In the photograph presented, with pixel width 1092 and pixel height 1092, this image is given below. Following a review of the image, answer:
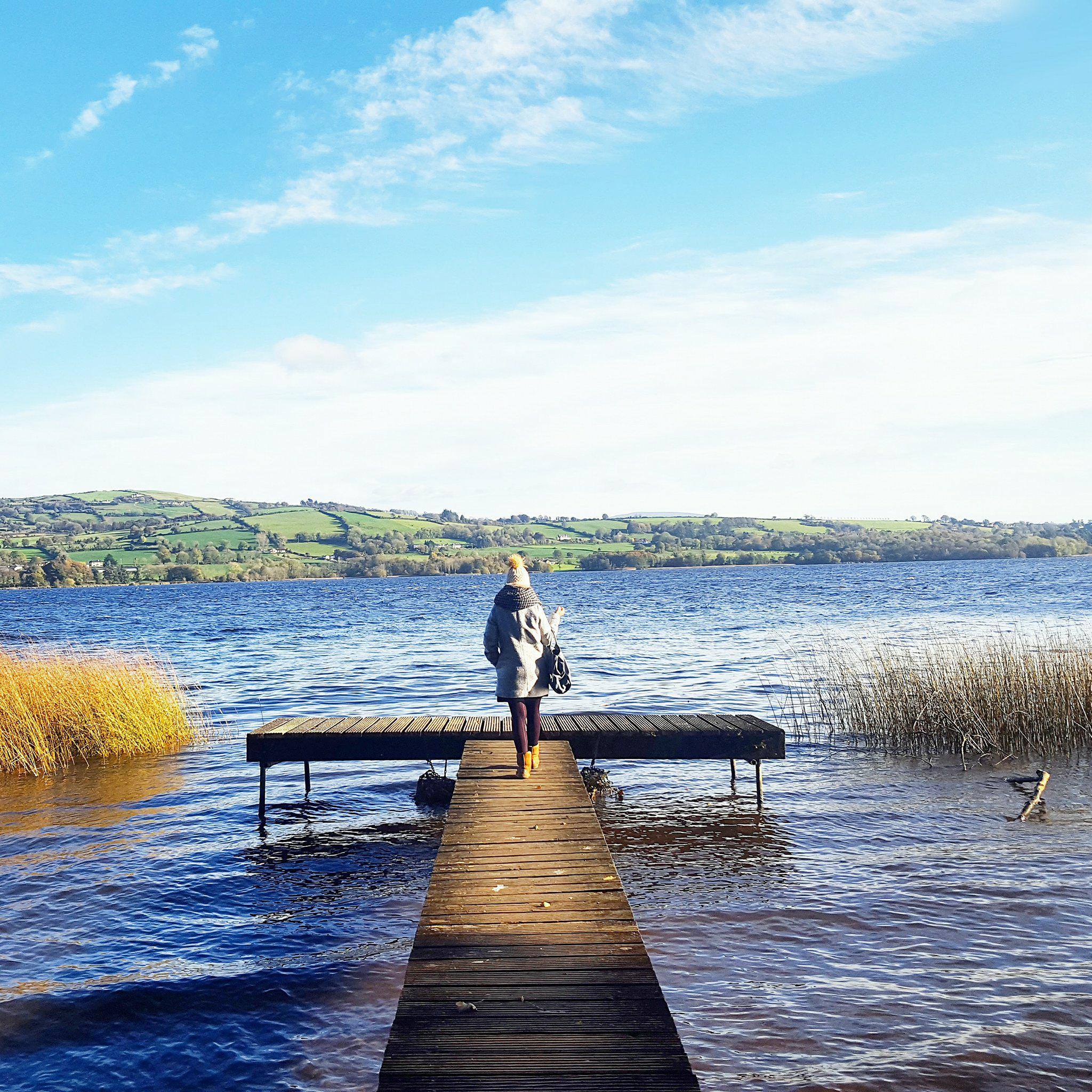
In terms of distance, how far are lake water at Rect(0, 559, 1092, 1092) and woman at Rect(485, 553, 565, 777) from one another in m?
2.39

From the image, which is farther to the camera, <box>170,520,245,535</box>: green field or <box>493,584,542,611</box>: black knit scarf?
<box>170,520,245,535</box>: green field

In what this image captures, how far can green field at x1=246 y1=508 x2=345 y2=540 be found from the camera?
127438 millimetres

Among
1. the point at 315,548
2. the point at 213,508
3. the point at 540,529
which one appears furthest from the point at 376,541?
the point at 213,508

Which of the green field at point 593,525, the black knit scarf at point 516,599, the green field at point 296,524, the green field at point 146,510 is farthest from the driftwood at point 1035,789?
the green field at point 146,510

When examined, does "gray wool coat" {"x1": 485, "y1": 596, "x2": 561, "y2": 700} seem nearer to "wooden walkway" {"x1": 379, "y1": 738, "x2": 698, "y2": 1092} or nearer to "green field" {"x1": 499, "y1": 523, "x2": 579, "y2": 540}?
"wooden walkway" {"x1": 379, "y1": 738, "x2": 698, "y2": 1092}

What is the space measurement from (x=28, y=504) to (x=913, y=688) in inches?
6815

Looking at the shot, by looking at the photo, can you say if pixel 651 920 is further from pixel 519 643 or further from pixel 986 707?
pixel 986 707

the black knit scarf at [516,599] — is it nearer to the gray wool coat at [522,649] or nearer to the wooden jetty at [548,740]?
the gray wool coat at [522,649]

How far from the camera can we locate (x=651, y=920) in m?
9.08

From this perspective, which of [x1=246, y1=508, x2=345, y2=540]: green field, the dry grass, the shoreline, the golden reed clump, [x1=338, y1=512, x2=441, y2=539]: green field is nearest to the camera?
the dry grass

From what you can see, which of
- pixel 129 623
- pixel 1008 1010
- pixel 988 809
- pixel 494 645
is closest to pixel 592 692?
pixel 988 809

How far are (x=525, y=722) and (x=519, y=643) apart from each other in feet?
3.72

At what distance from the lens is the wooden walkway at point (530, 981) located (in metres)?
4.50

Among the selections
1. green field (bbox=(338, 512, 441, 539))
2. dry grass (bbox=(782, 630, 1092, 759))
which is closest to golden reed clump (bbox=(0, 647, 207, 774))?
dry grass (bbox=(782, 630, 1092, 759))
